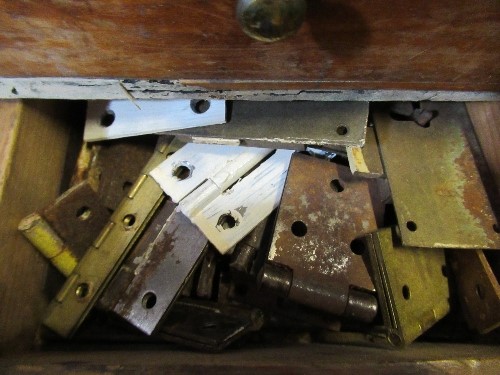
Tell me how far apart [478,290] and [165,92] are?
0.68 meters

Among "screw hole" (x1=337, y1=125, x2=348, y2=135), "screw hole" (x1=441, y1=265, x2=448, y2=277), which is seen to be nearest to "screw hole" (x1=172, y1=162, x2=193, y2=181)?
"screw hole" (x1=337, y1=125, x2=348, y2=135)

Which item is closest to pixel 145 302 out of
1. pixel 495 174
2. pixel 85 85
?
pixel 85 85

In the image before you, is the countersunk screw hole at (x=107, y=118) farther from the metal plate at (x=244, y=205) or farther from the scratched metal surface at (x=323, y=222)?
the scratched metal surface at (x=323, y=222)

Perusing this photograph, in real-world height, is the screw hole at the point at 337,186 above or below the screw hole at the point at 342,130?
below

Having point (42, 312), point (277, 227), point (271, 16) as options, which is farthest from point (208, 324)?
point (271, 16)

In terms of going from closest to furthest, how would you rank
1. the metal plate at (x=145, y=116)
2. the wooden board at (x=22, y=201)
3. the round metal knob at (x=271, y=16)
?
1. the round metal knob at (x=271, y=16)
2. the wooden board at (x=22, y=201)
3. the metal plate at (x=145, y=116)

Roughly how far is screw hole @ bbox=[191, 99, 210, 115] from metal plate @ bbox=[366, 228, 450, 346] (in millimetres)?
414

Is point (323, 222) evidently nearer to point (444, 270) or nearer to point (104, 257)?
point (444, 270)

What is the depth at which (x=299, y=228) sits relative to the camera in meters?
0.80

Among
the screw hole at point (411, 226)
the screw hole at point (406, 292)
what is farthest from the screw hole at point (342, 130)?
the screw hole at point (406, 292)

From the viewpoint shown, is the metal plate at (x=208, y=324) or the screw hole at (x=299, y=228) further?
the screw hole at (x=299, y=228)

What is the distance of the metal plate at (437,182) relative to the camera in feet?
2.32

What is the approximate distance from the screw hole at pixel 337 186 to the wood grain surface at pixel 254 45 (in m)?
0.26

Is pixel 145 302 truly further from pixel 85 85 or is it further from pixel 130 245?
pixel 85 85
